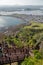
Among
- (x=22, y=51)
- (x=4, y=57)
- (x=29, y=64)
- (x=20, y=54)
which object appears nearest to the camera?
(x=29, y=64)

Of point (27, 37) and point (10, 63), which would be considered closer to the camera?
point (10, 63)

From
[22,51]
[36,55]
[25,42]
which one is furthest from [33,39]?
[36,55]

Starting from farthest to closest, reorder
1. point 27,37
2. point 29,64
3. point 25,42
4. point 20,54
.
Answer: point 27,37
point 25,42
point 20,54
point 29,64

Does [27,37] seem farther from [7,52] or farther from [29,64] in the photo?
[29,64]

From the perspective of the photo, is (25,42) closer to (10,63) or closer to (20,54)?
(20,54)

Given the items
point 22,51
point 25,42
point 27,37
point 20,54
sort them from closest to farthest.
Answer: point 20,54 < point 22,51 < point 25,42 < point 27,37

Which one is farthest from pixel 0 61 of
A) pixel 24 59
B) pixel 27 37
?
pixel 27 37

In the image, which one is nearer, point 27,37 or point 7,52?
point 7,52

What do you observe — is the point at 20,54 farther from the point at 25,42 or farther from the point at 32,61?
the point at 25,42
